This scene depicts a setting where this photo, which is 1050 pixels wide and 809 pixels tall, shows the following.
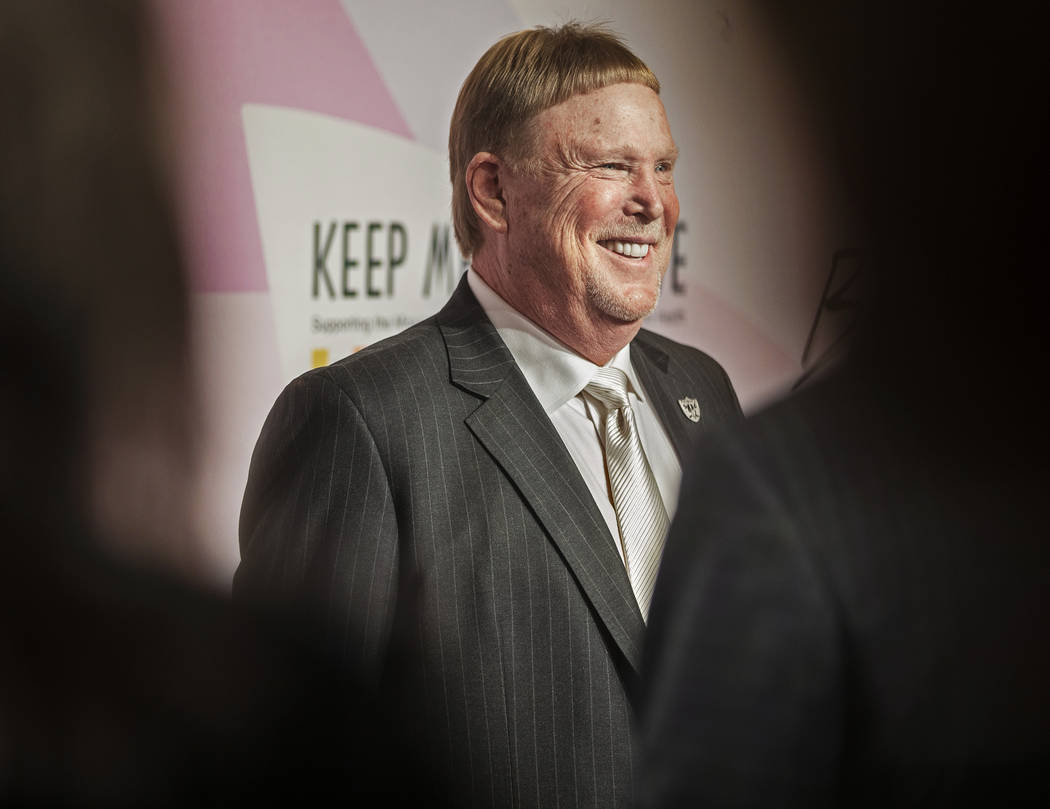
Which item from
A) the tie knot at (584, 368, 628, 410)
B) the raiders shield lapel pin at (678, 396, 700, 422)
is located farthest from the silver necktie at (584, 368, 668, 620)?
the raiders shield lapel pin at (678, 396, 700, 422)

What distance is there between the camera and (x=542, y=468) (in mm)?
1222

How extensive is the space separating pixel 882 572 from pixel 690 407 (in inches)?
38.6

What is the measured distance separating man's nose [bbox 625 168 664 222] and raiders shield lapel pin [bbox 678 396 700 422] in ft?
0.73

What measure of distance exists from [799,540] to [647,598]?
0.83m

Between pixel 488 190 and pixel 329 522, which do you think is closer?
pixel 329 522

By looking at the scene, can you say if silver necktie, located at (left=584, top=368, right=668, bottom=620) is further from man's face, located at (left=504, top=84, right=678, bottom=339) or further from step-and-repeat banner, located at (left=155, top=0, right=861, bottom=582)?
step-and-repeat banner, located at (left=155, top=0, right=861, bottom=582)

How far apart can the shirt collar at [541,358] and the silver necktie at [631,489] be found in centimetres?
2

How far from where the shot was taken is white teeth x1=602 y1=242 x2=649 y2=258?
1.32m

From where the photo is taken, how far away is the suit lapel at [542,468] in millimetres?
1185

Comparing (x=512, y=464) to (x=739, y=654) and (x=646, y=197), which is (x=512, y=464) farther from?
(x=739, y=654)

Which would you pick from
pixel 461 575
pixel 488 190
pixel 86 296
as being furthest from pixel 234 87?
pixel 86 296

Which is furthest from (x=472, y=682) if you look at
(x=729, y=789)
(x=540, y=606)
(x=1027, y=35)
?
(x=1027, y=35)

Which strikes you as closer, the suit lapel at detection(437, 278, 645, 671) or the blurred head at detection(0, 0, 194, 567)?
the blurred head at detection(0, 0, 194, 567)

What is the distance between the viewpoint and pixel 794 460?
1.43ft
